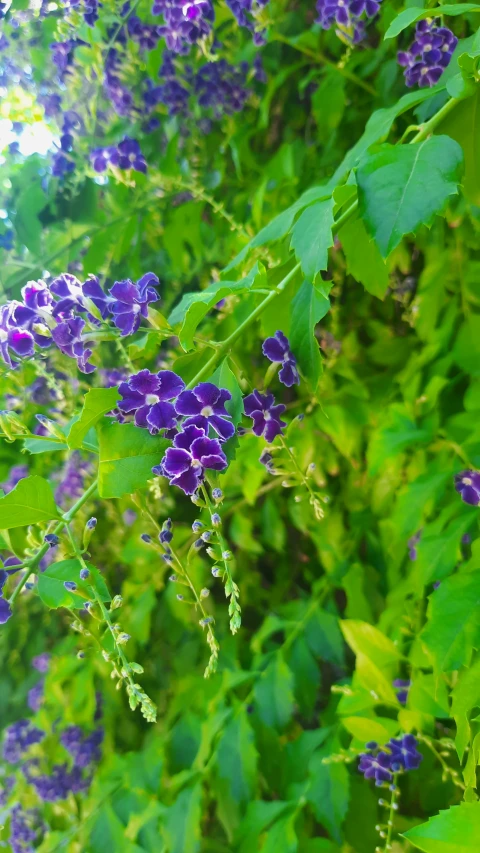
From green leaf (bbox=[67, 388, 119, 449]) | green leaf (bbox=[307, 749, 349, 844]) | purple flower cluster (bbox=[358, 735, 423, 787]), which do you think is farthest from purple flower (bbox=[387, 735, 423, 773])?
green leaf (bbox=[67, 388, 119, 449])

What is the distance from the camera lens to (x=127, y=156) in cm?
118

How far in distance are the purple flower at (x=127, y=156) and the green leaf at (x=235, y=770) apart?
3.11 ft

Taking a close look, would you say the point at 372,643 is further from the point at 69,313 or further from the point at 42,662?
the point at 42,662

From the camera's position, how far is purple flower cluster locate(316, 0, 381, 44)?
2.83ft

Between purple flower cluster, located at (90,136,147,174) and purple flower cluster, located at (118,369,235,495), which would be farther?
purple flower cluster, located at (90,136,147,174)

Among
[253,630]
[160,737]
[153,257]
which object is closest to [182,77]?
[153,257]

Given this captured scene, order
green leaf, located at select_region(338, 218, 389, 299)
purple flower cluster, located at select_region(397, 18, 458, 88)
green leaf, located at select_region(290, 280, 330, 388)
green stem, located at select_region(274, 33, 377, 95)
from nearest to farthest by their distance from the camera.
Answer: green leaf, located at select_region(290, 280, 330, 388), green leaf, located at select_region(338, 218, 389, 299), purple flower cluster, located at select_region(397, 18, 458, 88), green stem, located at select_region(274, 33, 377, 95)

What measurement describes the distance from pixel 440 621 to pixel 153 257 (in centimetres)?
115

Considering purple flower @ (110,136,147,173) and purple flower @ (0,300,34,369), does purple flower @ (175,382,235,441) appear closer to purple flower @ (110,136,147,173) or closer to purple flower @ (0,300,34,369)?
purple flower @ (0,300,34,369)

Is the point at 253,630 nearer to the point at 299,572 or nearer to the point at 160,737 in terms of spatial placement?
the point at 299,572

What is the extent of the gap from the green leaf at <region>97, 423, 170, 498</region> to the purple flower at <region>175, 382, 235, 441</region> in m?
0.03

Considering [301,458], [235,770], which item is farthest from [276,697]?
[301,458]

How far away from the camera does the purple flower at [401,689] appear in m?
0.88

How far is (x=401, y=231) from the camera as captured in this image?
49cm
